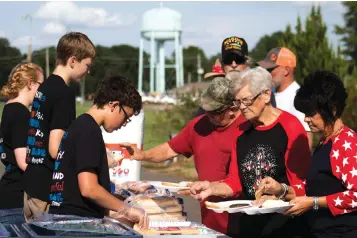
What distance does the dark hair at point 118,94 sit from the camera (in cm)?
430

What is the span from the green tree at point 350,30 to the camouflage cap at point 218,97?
53246 millimetres

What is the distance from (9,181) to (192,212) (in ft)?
19.3

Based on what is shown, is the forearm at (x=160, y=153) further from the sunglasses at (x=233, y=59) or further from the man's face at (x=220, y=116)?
the sunglasses at (x=233, y=59)

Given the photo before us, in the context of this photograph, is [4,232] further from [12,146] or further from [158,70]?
[158,70]

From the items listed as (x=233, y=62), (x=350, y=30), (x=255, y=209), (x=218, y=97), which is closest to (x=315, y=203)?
(x=255, y=209)

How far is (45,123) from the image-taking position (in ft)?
15.9

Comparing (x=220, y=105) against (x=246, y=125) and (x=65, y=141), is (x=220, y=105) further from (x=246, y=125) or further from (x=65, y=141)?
(x=65, y=141)

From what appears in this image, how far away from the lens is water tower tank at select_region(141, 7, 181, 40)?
83188 millimetres

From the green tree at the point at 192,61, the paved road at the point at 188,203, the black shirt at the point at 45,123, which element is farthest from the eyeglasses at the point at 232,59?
the green tree at the point at 192,61

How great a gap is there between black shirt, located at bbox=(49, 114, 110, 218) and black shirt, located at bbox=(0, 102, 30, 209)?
132 centimetres

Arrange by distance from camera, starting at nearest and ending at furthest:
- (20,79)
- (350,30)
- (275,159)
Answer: (275,159)
(20,79)
(350,30)

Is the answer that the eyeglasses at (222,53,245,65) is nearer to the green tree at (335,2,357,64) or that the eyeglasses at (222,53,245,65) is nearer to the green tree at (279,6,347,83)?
the green tree at (279,6,347,83)

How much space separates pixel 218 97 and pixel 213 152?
19.3 inches

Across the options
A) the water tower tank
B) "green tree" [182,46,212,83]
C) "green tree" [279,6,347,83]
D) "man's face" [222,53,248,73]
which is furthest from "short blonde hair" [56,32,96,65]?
"green tree" [182,46,212,83]
